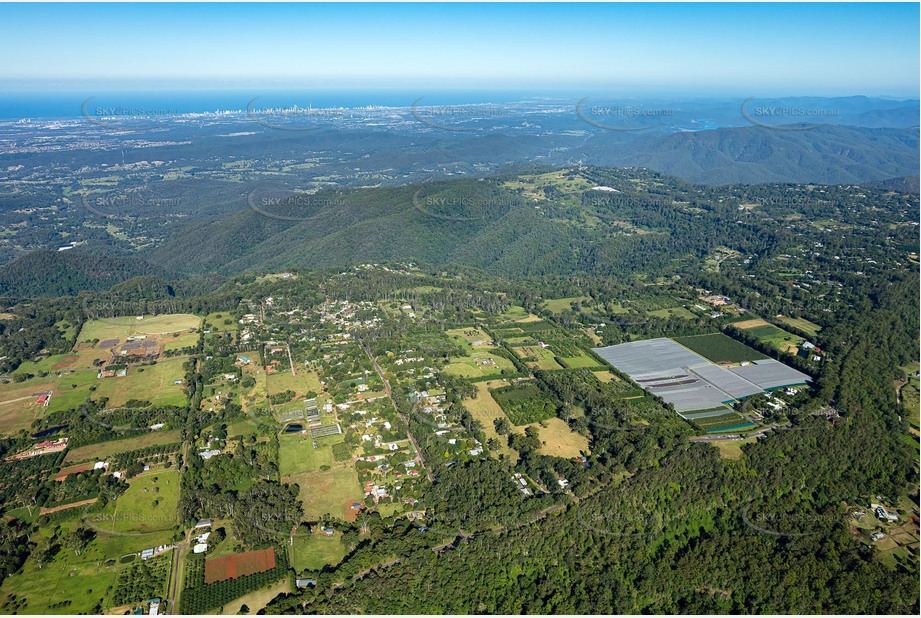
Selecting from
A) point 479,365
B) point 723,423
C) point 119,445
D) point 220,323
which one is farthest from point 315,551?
point 220,323

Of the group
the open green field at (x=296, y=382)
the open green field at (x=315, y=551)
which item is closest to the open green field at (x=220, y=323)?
the open green field at (x=296, y=382)

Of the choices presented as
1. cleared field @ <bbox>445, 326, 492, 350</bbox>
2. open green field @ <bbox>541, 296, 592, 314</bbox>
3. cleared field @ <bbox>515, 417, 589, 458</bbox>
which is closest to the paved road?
cleared field @ <bbox>515, 417, 589, 458</bbox>

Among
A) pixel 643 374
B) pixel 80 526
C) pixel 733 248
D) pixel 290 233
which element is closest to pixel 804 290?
pixel 733 248

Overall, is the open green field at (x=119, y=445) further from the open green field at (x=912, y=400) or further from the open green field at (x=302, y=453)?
the open green field at (x=912, y=400)

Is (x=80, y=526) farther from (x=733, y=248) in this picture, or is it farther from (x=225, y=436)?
(x=733, y=248)

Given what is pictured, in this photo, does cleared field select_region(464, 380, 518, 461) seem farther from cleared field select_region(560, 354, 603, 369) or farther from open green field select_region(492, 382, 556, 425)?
cleared field select_region(560, 354, 603, 369)
